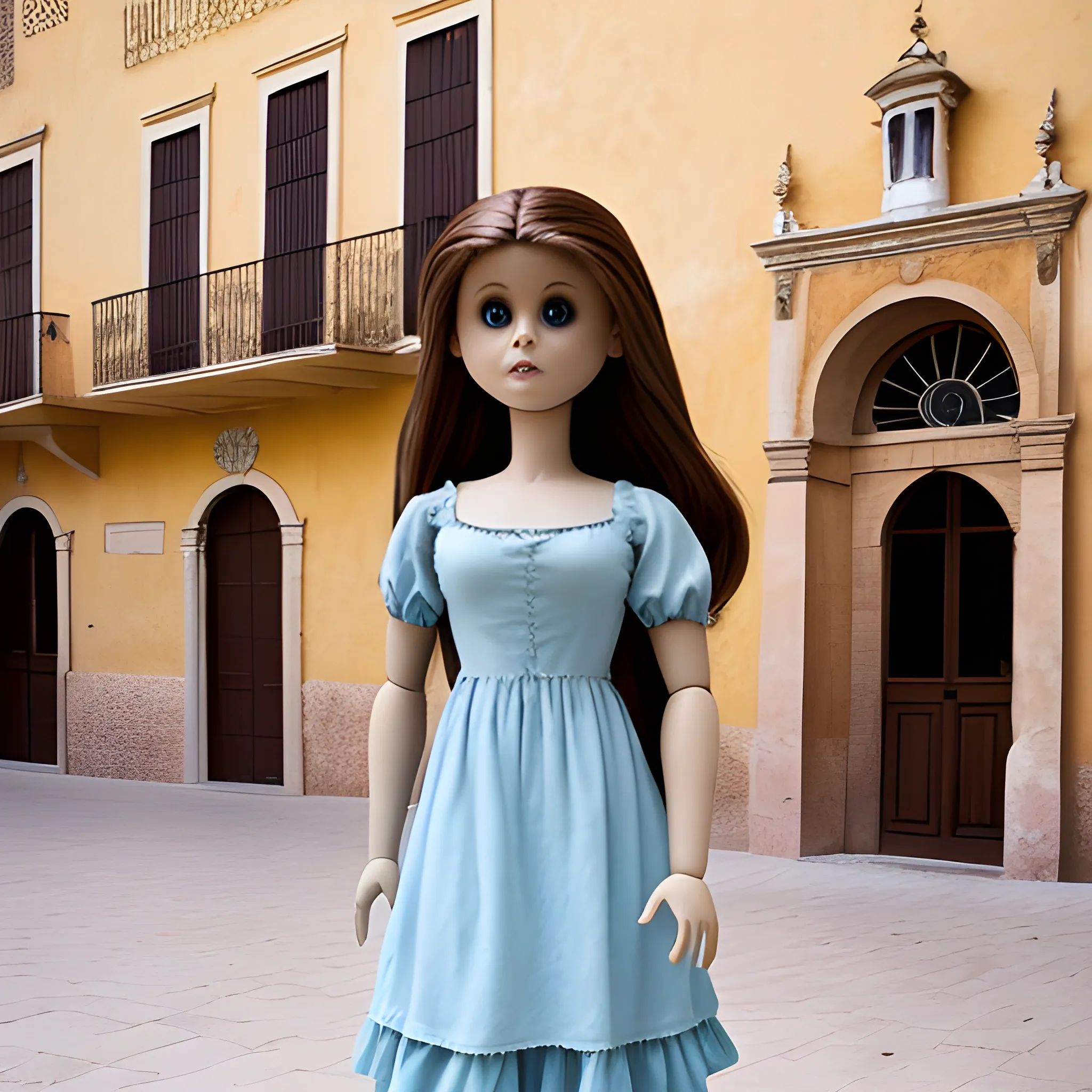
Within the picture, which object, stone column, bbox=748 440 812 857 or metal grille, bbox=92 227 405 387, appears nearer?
stone column, bbox=748 440 812 857

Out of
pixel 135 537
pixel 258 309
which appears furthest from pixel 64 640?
pixel 258 309

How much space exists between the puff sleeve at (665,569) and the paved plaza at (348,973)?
202cm

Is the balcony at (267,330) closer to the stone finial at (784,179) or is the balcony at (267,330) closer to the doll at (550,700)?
the stone finial at (784,179)

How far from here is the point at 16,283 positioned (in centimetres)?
1406

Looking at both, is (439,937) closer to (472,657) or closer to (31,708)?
(472,657)

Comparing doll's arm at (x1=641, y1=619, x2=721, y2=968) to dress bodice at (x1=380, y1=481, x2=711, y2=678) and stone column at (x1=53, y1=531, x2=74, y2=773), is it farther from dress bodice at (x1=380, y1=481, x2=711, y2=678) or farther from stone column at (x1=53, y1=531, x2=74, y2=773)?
stone column at (x1=53, y1=531, x2=74, y2=773)

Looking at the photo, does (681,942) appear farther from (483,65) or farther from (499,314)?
(483,65)

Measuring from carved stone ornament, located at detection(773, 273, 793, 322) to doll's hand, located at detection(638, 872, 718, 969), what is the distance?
6233 millimetres

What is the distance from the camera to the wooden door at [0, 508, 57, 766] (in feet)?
45.5

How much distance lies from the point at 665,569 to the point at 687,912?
2.02 feet

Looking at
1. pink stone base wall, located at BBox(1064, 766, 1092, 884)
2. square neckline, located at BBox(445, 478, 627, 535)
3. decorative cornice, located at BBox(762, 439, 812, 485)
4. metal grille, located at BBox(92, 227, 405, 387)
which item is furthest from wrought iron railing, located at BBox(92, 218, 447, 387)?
square neckline, located at BBox(445, 478, 627, 535)

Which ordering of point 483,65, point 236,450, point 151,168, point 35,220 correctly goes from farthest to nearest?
point 35,220, point 151,168, point 236,450, point 483,65

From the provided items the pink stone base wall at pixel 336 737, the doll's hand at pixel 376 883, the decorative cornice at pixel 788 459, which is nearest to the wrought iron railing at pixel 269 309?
the pink stone base wall at pixel 336 737

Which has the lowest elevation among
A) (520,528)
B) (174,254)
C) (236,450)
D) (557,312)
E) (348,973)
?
(348,973)
